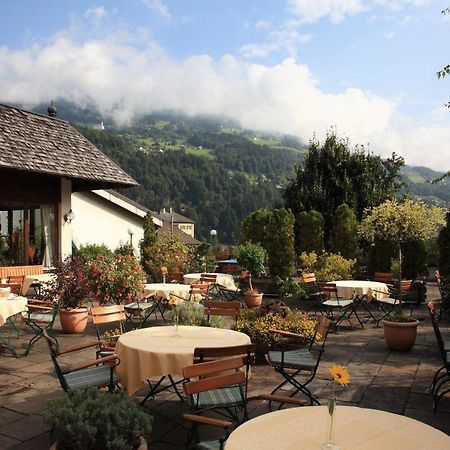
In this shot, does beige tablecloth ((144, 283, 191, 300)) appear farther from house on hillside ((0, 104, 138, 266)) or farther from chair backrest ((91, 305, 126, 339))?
house on hillside ((0, 104, 138, 266))

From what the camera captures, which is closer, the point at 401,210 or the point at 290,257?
the point at 401,210

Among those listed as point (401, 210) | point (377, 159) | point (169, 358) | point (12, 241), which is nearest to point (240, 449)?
point (169, 358)

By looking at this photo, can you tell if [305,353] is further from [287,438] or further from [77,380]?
[287,438]

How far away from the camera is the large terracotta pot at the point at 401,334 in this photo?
7.89 meters

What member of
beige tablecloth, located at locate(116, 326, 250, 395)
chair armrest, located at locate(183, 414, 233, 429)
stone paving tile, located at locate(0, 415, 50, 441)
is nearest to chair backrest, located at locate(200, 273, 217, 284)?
beige tablecloth, located at locate(116, 326, 250, 395)

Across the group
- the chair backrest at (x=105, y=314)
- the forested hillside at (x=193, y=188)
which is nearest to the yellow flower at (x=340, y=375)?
the chair backrest at (x=105, y=314)

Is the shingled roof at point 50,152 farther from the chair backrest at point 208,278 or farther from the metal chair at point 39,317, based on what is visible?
the metal chair at point 39,317

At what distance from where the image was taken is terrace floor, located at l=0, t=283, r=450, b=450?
15.3 feet

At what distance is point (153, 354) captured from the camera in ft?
15.3

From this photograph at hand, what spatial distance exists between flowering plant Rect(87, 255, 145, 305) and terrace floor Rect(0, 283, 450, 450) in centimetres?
95

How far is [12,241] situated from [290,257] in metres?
8.98

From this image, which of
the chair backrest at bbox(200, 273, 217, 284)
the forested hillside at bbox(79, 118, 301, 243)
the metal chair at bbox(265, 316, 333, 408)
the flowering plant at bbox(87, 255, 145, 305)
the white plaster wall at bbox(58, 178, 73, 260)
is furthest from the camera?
the forested hillside at bbox(79, 118, 301, 243)

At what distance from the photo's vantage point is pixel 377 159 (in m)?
26.3

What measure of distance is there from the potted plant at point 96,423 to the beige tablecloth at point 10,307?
450 cm
